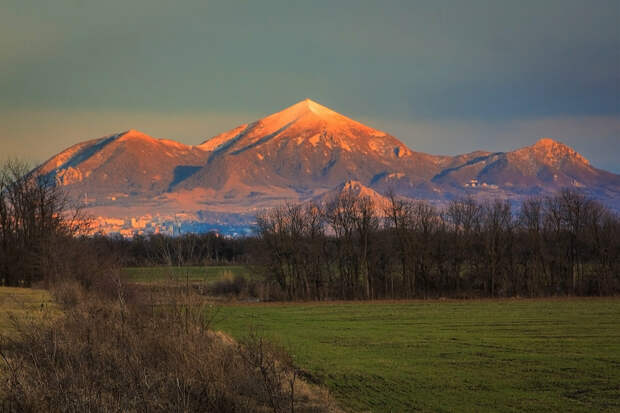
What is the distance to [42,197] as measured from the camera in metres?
66.5

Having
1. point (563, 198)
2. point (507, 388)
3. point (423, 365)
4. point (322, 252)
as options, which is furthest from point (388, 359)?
point (563, 198)

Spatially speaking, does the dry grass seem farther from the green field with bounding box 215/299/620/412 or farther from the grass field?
the grass field

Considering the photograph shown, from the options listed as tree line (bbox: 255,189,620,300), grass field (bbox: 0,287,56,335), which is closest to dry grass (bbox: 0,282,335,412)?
grass field (bbox: 0,287,56,335)

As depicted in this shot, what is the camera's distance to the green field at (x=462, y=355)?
715 inches

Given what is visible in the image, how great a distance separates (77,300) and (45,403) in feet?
66.2

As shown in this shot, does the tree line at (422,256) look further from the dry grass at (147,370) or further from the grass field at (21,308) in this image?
the dry grass at (147,370)

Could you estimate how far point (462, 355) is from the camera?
26422mm

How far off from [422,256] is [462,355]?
156 ft

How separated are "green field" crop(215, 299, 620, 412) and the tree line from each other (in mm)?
20758

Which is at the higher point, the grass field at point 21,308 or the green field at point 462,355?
the grass field at point 21,308

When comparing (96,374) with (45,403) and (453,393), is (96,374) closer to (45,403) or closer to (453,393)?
(45,403)

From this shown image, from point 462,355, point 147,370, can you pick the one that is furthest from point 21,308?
point 462,355

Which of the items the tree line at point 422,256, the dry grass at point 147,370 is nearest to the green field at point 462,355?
the dry grass at point 147,370

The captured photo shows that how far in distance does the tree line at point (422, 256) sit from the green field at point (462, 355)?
817 inches
